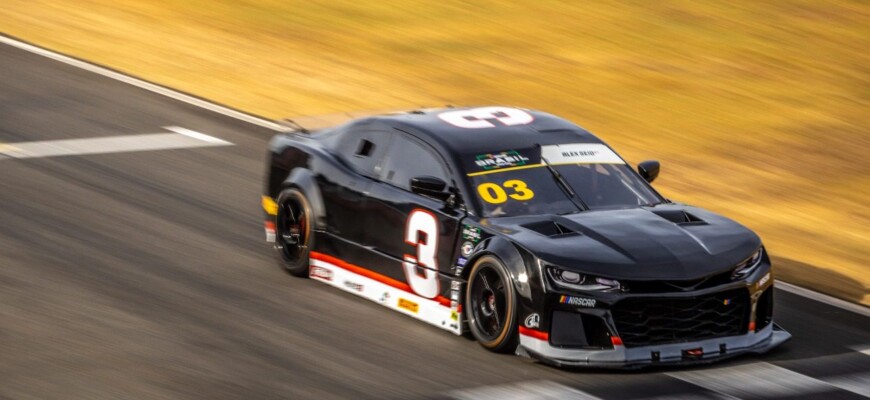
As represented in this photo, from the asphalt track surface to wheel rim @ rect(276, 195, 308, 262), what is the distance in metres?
0.23

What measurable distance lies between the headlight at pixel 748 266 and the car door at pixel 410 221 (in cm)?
190

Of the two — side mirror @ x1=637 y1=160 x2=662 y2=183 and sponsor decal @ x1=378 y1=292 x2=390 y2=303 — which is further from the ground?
side mirror @ x1=637 y1=160 x2=662 y2=183

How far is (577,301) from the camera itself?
9.36 m

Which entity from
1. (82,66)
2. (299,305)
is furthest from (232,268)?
(82,66)

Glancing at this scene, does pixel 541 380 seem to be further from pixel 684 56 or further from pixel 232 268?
pixel 684 56

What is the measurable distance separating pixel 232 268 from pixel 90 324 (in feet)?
6.46

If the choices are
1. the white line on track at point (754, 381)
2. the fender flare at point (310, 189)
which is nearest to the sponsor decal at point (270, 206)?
the fender flare at point (310, 189)

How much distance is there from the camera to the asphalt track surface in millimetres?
9273

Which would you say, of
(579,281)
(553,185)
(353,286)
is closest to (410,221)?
(353,286)

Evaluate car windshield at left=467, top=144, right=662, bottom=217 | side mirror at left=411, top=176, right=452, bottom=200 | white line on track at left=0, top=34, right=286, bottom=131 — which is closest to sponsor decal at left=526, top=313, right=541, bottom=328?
car windshield at left=467, top=144, right=662, bottom=217

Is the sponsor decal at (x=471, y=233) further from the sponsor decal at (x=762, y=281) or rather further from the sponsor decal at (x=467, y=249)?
the sponsor decal at (x=762, y=281)

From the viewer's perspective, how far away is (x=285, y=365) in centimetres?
964

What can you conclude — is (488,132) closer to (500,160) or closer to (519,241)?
(500,160)

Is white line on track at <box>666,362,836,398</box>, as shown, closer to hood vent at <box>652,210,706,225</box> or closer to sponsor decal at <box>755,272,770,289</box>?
sponsor decal at <box>755,272,770,289</box>
